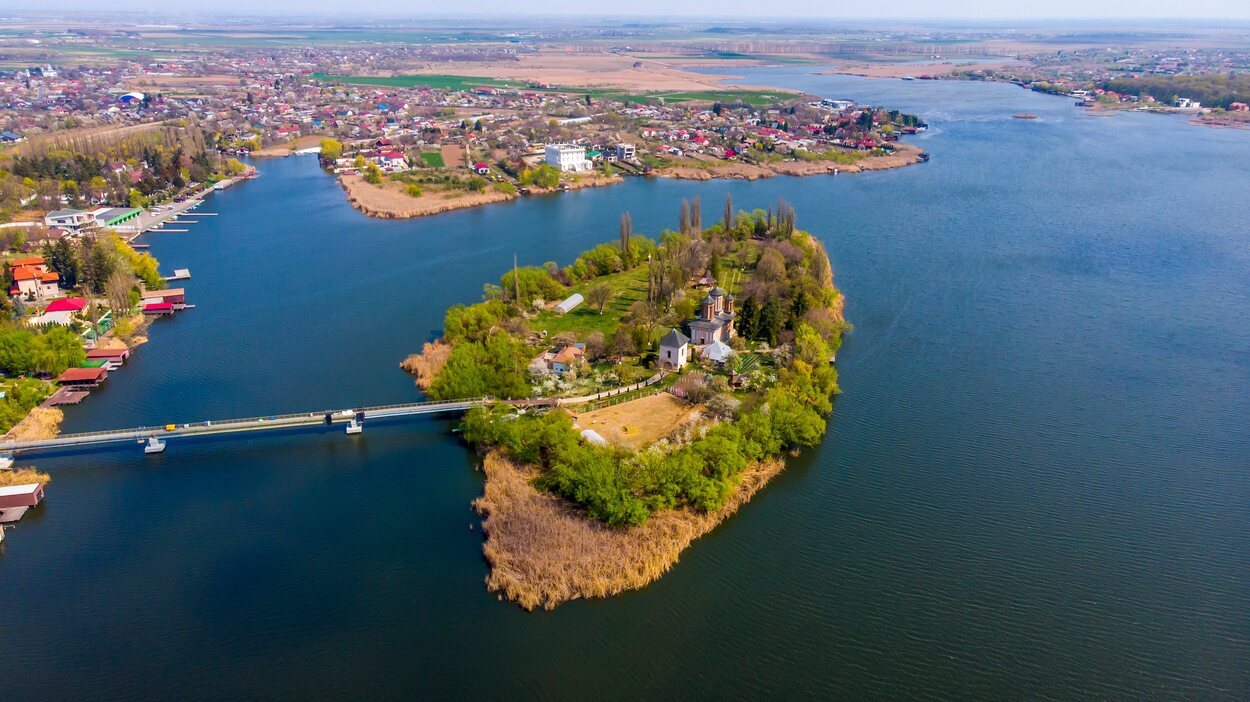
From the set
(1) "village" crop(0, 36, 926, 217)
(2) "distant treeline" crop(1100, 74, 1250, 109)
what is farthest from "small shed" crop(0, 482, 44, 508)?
(2) "distant treeline" crop(1100, 74, 1250, 109)

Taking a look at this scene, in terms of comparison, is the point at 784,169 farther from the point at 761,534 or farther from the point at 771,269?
the point at 761,534

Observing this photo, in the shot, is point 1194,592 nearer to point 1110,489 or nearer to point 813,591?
point 1110,489

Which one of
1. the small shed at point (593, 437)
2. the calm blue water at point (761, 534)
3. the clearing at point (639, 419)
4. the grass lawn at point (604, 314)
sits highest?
the grass lawn at point (604, 314)

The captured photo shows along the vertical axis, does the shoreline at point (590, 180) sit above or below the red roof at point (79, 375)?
above

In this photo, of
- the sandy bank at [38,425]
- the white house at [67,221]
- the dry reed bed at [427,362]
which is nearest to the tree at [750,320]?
the dry reed bed at [427,362]

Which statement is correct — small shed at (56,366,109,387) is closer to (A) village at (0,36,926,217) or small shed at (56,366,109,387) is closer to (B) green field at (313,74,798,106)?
(A) village at (0,36,926,217)

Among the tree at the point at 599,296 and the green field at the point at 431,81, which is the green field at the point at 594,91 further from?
the tree at the point at 599,296
